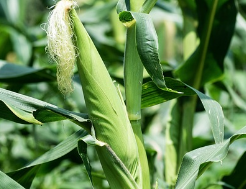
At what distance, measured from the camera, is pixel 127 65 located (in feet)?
3.24

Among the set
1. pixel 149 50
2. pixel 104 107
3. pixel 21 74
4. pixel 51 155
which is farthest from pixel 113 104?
pixel 21 74

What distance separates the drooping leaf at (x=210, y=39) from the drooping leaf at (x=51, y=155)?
0.48m

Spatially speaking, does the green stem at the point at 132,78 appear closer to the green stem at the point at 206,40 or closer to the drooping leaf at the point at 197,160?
the drooping leaf at the point at 197,160

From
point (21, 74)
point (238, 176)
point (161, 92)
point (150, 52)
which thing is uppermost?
point (150, 52)

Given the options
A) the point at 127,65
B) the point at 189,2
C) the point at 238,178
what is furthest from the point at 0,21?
the point at 127,65

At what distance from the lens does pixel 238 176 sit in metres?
1.43

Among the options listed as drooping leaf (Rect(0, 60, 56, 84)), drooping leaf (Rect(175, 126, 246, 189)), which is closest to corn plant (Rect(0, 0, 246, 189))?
drooping leaf (Rect(175, 126, 246, 189))

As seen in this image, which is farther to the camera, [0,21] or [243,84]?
[243,84]

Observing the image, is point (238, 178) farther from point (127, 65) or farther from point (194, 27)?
point (127, 65)

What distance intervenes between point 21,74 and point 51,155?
0.42 metres

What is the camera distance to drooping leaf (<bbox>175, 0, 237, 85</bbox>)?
1.49 meters

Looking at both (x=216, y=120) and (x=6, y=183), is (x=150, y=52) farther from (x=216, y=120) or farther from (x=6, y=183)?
(x=6, y=183)

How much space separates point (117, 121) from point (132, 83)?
88 millimetres

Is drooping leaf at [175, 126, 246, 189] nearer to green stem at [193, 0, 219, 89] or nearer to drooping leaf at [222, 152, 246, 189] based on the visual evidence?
drooping leaf at [222, 152, 246, 189]
